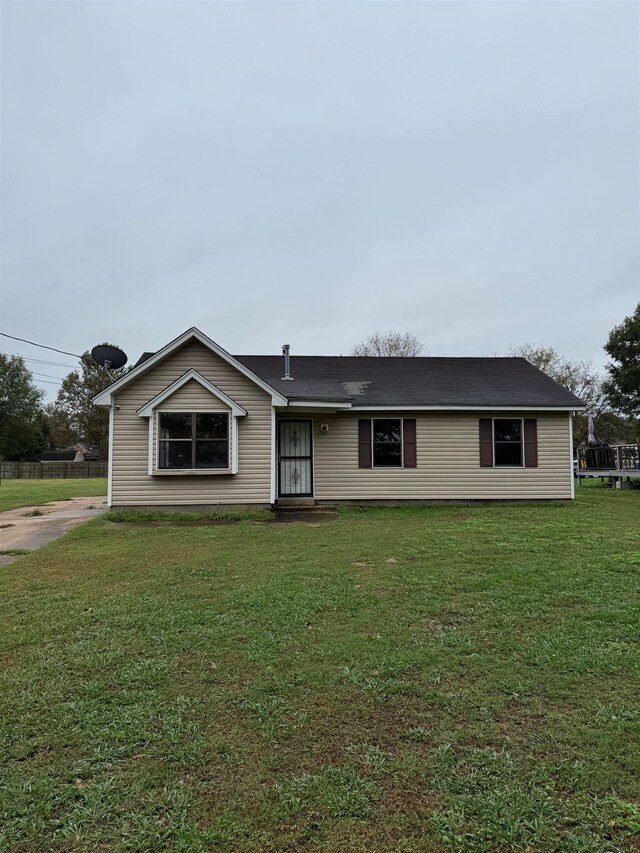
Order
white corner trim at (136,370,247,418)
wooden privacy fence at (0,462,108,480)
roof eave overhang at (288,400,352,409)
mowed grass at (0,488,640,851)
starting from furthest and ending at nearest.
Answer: wooden privacy fence at (0,462,108,480), roof eave overhang at (288,400,352,409), white corner trim at (136,370,247,418), mowed grass at (0,488,640,851)

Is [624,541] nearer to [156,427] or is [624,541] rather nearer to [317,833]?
[317,833]

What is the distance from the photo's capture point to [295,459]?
1220cm

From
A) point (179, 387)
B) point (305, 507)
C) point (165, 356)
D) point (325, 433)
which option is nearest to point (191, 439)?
point (179, 387)

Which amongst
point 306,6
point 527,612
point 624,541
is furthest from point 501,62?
point 527,612

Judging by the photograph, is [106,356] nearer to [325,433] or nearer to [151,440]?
[151,440]

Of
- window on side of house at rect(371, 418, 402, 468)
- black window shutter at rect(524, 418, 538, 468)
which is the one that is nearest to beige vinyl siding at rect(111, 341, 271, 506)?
window on side of house at rect(371, 418, 402, 468)

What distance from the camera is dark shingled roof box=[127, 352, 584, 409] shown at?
39.7 ft

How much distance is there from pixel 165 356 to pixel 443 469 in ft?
24.4

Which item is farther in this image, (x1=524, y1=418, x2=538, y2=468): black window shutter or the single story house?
(x1=524, y1=418, x2=538, y2=468): black window shutter

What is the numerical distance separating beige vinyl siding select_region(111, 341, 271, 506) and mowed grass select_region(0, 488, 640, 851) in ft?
16.8

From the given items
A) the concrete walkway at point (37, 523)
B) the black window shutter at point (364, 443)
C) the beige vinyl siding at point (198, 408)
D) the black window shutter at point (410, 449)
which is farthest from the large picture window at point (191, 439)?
the black window shutter at point (410, 449)

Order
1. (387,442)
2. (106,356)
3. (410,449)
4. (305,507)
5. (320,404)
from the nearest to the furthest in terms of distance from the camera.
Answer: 1. (320,404)
2. (305,507)
3. (106,356)
4. (410,449)
5. (387,442)

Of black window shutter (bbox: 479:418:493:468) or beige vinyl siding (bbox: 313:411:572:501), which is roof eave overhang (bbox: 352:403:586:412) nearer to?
beige vinyl siding (bbox: 313:411:572:501)

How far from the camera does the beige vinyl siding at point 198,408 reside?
10438mm
